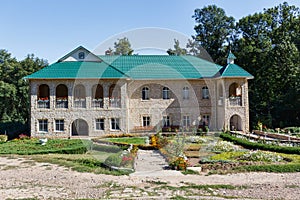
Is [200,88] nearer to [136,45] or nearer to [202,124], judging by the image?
[202,124]

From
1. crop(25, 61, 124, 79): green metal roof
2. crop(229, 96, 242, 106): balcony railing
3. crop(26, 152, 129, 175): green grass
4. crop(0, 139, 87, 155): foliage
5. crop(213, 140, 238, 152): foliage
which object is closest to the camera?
crop(26, 152, 129, 175): green grass

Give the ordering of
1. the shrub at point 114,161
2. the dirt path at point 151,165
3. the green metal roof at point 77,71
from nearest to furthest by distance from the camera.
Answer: the dirt path at point 151,165
the shrub at point 114,161
the green metal roof at point 77,71

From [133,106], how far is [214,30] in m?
19.9

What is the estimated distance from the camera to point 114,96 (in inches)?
1083

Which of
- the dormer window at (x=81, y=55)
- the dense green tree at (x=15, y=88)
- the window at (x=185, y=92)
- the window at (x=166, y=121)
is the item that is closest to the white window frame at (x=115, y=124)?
the window at (x=166, y=121)

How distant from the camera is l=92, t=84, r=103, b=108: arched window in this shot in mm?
26234

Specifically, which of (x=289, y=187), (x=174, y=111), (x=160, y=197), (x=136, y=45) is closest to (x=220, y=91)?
(x=174, y=111)

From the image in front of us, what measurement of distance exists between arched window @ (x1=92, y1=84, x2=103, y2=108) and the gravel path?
12468 millimetres

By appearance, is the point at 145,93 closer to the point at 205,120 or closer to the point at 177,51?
the point at 205,120

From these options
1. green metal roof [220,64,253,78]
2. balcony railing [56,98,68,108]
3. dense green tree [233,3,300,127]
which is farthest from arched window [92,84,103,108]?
dense green tree [233,3,300,127]

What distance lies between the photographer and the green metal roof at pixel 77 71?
25.3m

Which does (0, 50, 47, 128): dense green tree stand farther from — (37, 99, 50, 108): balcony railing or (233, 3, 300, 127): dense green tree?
(233, 3, 300, 127): dense green tree

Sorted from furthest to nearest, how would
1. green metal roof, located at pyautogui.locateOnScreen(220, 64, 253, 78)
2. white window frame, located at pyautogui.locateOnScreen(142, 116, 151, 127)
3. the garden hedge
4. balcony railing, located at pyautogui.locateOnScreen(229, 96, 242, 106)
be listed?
white window frame, located at pyautogui.locateOnScreen(142, 116, 151, 127) < balcony railing, located at pyautogui.locateOnScreen(229, 96, 242, 106) < green metal roof, located at pyautogui.locateOnScreen(220, 64, 253, 78) < the garden hedge

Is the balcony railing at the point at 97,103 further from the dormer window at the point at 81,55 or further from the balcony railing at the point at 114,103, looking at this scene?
the dormer window at the point at 81,55
